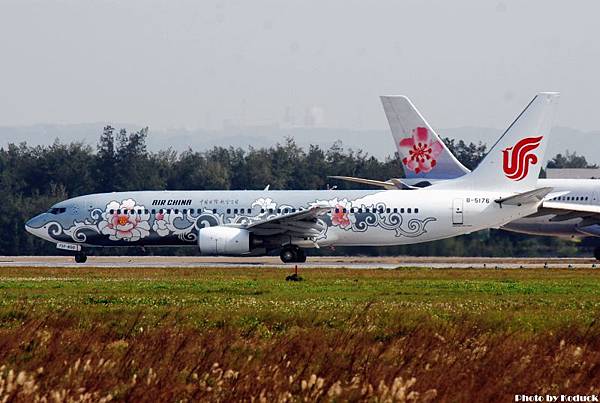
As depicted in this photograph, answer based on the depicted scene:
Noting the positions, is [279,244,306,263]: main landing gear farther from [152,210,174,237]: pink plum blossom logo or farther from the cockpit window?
the cockpit window

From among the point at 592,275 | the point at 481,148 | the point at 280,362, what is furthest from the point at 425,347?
the point at 481,148

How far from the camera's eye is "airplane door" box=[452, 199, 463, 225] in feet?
168

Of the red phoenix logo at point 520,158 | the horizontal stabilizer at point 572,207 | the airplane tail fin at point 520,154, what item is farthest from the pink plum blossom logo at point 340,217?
the horizontal stabilizer at point 572,207

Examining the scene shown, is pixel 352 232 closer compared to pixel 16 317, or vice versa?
pixel 16 317

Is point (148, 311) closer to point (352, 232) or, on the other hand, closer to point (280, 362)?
point (280, 362)

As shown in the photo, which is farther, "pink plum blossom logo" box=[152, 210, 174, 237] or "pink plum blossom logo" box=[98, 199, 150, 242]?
"pink plum blossom logo" box=[98, 199, 150, 242]

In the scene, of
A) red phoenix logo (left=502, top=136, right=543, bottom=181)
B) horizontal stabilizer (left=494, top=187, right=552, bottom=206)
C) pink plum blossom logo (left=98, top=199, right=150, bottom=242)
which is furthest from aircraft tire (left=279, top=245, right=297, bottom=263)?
red phoenix logo (left=502, top=136, right=543, bottom=181)

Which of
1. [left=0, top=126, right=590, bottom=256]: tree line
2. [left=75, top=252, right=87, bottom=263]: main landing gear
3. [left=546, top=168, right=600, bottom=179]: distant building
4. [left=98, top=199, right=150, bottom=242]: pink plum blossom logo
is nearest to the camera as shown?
[left=98, top=199, right=150, bottom=242]: pink plum blossom logo

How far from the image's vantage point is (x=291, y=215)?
5019 cm

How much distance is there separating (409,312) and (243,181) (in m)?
68.7

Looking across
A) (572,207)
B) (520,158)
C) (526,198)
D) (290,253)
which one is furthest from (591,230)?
(290,253)

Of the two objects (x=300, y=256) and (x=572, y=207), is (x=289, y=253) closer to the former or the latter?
(x=300, y=256)

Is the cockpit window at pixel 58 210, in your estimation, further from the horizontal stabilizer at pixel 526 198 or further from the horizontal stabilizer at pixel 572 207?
the horizontal stabilizer at pixel 572 207

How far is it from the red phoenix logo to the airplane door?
2.71 m
